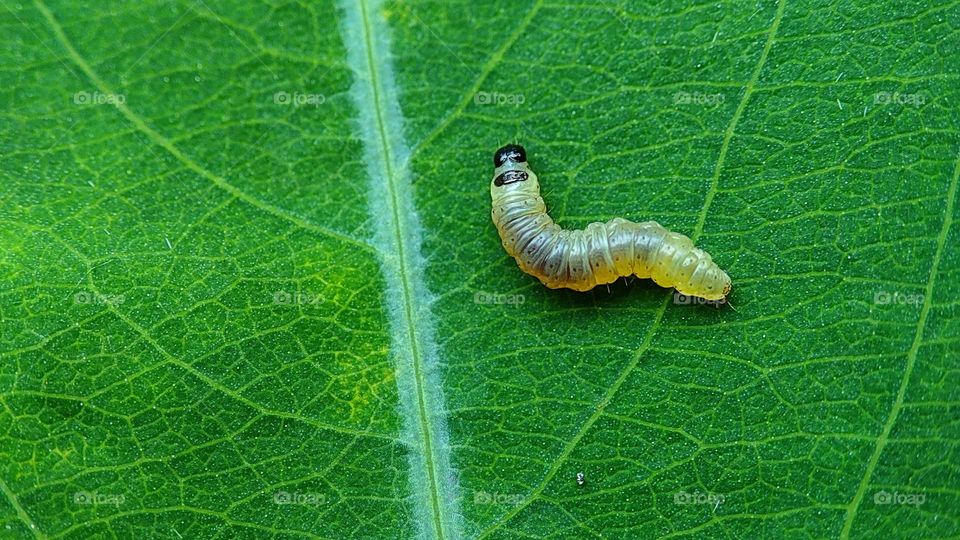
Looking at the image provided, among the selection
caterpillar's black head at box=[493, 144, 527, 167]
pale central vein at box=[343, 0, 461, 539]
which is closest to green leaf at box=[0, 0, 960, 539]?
pale central vein at box=[343, 0, 461, 539]

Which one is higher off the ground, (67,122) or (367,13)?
(367,13)

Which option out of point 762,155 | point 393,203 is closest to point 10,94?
point 393,203

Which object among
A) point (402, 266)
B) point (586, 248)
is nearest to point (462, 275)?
point (402, 266)

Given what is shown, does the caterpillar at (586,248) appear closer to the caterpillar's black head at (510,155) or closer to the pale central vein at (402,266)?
the caterpillar's black head at (510,155)

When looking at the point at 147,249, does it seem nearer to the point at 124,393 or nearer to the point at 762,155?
the point at 124,393

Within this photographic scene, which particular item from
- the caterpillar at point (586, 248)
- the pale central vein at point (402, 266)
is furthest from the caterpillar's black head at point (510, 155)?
the pale central vein at point (402, 266)

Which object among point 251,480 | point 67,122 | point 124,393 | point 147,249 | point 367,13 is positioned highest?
point 367,13

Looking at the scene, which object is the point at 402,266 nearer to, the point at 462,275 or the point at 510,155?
the point at 462,275

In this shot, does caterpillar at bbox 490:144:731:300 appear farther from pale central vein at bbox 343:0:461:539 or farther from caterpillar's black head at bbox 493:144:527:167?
pale central vein at bbox 343:0:461:539
